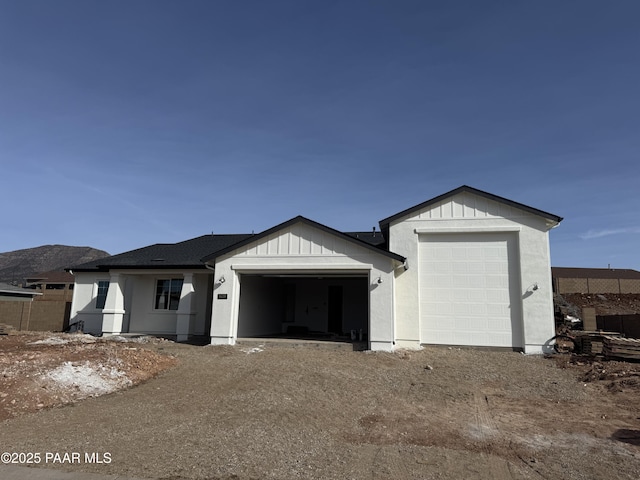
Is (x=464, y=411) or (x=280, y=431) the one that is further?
(x=464, y=411)

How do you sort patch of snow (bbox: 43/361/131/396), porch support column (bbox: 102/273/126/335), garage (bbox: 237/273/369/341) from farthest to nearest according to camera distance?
garage (bbox: 237/273/369/341)
porch support column (bbox: 102/273/126/335)
patch of snow (bbox: 43/361/131/396)

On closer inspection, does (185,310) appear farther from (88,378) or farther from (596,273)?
(596,273)

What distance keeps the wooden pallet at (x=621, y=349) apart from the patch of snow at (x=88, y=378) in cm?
1310

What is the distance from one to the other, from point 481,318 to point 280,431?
402 inches

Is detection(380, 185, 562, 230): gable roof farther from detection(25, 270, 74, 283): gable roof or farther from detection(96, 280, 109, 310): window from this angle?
detection(25, 270, 74, 283): gable roof

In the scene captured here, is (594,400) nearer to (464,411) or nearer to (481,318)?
(464,411)

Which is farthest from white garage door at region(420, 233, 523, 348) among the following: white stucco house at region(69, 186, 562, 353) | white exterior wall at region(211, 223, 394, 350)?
white exterior wall at region(211, 223, 394, 350)

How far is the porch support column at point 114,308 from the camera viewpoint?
17.9 m

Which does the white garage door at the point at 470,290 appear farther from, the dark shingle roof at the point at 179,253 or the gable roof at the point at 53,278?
the gable roof at the point at 53,278

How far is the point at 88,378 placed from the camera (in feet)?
30.9

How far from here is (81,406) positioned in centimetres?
813

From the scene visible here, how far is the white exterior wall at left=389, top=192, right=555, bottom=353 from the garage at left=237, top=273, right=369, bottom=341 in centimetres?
362

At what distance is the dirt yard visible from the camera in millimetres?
5441

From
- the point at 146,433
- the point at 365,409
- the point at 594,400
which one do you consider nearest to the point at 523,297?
the point at 594,400
